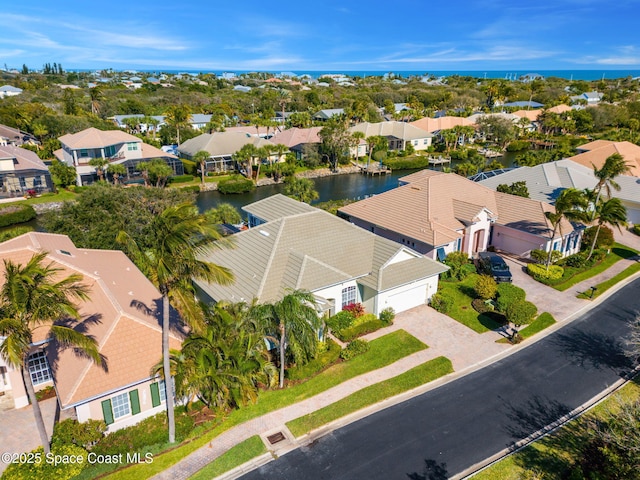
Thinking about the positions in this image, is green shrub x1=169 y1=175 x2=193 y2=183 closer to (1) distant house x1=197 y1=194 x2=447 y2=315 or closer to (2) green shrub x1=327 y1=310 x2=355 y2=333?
(1) distant house x1=197 y1=194 x2=447 y2=315

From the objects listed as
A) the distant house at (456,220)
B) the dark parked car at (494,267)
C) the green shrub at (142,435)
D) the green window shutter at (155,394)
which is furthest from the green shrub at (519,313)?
the green window shutter at (155,394)

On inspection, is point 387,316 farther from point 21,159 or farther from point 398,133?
point 398,133

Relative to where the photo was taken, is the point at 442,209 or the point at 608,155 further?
the point at 608,155

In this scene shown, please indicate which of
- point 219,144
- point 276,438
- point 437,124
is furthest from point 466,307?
point 437,124

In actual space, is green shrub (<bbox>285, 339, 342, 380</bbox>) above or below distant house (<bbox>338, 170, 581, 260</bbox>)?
below

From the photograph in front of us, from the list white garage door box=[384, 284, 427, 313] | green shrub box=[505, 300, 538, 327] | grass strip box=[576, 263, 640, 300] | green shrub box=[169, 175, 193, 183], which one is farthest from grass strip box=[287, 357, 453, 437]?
green shrub box=[169, 175, 193, 183]

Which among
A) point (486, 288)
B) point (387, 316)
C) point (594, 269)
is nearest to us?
point (387, 316)

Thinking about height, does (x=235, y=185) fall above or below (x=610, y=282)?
above
